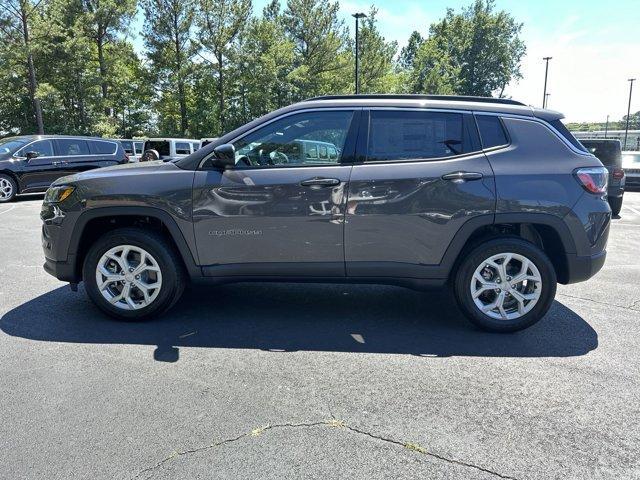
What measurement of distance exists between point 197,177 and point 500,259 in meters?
2.52

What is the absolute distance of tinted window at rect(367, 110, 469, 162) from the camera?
12.6 ft

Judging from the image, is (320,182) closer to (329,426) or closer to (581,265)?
(329,426)

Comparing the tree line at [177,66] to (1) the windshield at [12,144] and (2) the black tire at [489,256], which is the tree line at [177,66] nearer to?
(1) the windshield at [12,144]

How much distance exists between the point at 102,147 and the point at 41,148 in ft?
5.56

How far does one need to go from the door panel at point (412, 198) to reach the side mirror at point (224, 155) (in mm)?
959

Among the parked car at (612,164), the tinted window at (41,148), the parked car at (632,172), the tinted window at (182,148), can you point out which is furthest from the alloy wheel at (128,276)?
the parked car at (632,172)

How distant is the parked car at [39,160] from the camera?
12.2 m

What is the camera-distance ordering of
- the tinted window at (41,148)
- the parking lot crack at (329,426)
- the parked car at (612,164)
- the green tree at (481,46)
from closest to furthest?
1. the parking lot crack at (329,426)
2. the parked car at (612,164)
3. the tinted window at (41,148)
4. the green tree at (481,46)

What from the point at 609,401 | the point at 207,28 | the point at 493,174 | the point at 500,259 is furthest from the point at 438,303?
the point at 207,28

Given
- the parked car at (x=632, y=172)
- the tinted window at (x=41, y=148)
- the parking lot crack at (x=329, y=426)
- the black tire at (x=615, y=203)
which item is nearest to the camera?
the parking lot crack at (x=329, y=426)

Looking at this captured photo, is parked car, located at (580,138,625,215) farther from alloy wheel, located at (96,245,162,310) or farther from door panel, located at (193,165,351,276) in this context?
alloy wheel, located at (96,245,162,310)

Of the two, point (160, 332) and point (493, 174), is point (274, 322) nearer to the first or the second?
point (160, 332)

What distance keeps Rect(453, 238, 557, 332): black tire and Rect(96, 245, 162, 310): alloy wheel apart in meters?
2.50

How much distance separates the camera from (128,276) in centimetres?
404
